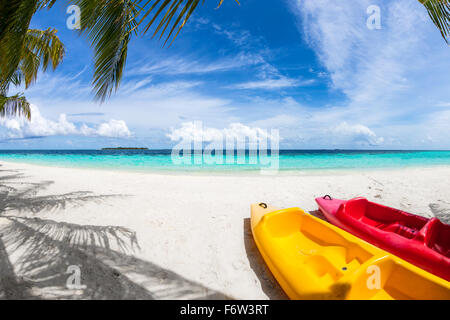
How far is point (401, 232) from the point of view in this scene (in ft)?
11.1

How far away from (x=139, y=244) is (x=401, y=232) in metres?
4.12

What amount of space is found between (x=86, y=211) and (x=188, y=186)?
339 cm

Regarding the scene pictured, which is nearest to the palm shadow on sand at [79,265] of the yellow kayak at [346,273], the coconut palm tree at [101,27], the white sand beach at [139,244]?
the white sand beach at [139,244]

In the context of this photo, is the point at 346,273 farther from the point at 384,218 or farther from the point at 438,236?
the point at 384,218

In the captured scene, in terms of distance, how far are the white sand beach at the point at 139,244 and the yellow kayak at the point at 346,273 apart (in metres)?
0.36

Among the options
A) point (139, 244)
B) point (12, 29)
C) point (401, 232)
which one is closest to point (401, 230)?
point (401, 232)

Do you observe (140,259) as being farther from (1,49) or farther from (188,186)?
(188,186)

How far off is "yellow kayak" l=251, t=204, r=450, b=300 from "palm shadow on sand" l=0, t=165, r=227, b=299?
804 mm

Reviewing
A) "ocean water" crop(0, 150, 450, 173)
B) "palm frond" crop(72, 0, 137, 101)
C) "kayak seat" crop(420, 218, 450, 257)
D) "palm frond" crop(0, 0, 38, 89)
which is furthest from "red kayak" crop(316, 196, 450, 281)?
"ocean water" crop(0, 150, 450, 173)

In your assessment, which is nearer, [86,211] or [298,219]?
[298,219]

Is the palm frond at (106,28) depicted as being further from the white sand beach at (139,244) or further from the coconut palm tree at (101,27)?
the white sand beach at (139,244)

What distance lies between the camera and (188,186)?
24.1 ft

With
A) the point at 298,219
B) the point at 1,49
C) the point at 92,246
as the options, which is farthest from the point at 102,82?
the point at 298,219
